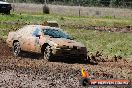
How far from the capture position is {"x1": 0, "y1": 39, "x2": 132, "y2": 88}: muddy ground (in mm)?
11367

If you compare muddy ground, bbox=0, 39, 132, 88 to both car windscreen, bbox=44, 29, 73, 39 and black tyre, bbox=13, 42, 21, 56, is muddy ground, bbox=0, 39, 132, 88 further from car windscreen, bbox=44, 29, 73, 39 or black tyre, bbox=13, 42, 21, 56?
car windscreen, bbox=44, 29, 73, 39

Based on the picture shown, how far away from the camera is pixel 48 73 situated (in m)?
13.2

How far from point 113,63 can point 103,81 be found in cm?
1157

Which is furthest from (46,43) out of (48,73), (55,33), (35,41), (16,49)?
(48,73)

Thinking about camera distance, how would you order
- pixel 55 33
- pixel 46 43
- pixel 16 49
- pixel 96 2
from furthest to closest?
pixel 96 2
pixel 16 49
pixel 55 33
pixel 46 43

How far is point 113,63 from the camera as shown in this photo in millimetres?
16969

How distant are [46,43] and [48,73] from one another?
3.82 m

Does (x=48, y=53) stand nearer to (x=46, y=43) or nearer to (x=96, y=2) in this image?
(x=46, y=43)

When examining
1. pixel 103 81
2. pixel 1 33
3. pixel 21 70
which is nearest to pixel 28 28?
pixel 21 70

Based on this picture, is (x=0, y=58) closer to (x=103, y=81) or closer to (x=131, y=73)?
(x=131, y=73)

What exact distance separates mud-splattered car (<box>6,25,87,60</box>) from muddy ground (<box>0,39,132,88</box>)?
0.40 m

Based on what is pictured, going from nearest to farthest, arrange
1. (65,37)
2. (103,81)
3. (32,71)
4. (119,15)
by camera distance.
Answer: (103,81) < (32,71) < (65,37) < (119,15)

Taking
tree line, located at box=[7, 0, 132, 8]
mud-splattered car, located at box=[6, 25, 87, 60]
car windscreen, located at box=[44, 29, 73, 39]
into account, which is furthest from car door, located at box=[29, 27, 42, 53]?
tree line, located at box=[7, 0, 132, 8]

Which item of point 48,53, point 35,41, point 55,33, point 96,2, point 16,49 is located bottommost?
point 96,2
